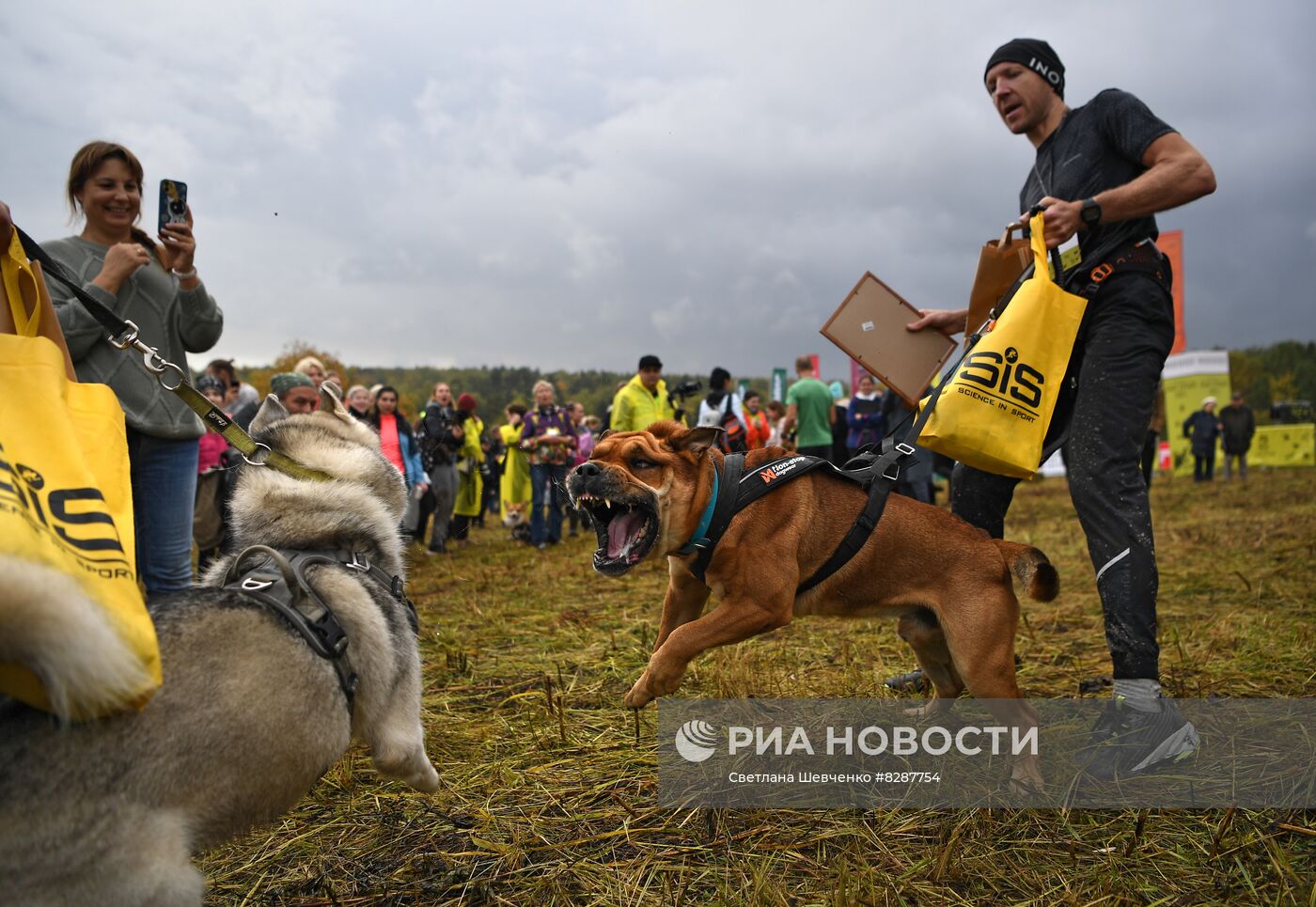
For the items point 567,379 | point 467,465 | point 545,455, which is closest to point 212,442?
point 467,465

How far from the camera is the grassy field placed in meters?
2.30

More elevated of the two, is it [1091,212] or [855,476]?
[1091,212]

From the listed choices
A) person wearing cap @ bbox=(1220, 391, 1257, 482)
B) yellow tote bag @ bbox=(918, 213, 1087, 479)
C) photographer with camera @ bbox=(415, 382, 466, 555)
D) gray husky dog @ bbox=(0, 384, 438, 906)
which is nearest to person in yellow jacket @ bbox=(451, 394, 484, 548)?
photographer with camera @ bbox=(415, 382, 466, 555)

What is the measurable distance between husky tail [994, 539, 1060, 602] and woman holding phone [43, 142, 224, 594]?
355 centimetres

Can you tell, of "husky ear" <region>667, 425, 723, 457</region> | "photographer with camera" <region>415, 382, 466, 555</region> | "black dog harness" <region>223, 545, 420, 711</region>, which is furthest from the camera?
"photographer with camera" <region>415, 382, 466, 555</region>

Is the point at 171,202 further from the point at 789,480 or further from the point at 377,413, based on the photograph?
the point at 377,413

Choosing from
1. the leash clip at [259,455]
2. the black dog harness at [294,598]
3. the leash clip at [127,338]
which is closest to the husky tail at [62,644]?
the black dog harness at [294,598]

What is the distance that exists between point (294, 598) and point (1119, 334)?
3.14 m

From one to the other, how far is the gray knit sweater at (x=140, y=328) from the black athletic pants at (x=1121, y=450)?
3814 mm

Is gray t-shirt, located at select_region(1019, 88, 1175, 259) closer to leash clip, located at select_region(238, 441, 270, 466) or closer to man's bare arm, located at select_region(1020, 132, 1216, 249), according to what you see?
man's bare arm, located at select_region(1020, 132, 1216, 249)

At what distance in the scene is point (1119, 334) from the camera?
3082 millimetres

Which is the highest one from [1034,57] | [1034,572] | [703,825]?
[1034,57]

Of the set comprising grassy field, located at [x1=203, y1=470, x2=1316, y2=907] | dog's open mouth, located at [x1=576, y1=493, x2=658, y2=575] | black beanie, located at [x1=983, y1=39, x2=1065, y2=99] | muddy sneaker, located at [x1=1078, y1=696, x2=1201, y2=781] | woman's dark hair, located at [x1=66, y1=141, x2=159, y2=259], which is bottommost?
grassy field, located at [x1=203, y1=470, x2=1316, y2=907]

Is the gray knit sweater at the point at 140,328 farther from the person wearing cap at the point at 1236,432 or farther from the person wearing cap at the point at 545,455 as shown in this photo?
the person wearing cap at the point at 1236,432
